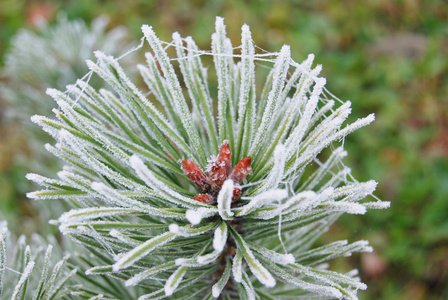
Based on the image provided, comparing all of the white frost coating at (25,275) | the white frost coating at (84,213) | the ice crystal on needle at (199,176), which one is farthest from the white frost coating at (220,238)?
the white frost coating at (25,275)

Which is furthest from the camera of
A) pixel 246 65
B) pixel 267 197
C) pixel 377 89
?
pixel 377 89

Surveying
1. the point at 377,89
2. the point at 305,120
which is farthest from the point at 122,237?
the point at 377,89

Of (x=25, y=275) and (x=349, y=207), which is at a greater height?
(x=349, y=207)

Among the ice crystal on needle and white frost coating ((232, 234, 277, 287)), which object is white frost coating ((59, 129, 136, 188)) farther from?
white frost coating ((232, 234, 277, 287))

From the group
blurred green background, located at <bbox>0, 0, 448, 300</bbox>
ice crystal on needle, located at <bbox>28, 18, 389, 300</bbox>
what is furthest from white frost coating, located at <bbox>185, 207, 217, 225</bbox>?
blurred green background, located at <bbox>0, 0, 448, 300</bbox>

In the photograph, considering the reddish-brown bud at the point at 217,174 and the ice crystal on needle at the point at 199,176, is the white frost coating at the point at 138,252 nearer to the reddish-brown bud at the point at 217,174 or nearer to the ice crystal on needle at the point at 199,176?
the ice crystal on needle at the point at 199,176

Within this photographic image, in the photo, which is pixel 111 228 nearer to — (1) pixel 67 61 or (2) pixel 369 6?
(1) pixel 67 61

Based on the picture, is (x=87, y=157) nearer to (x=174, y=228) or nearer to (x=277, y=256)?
(x=174, y=228)
